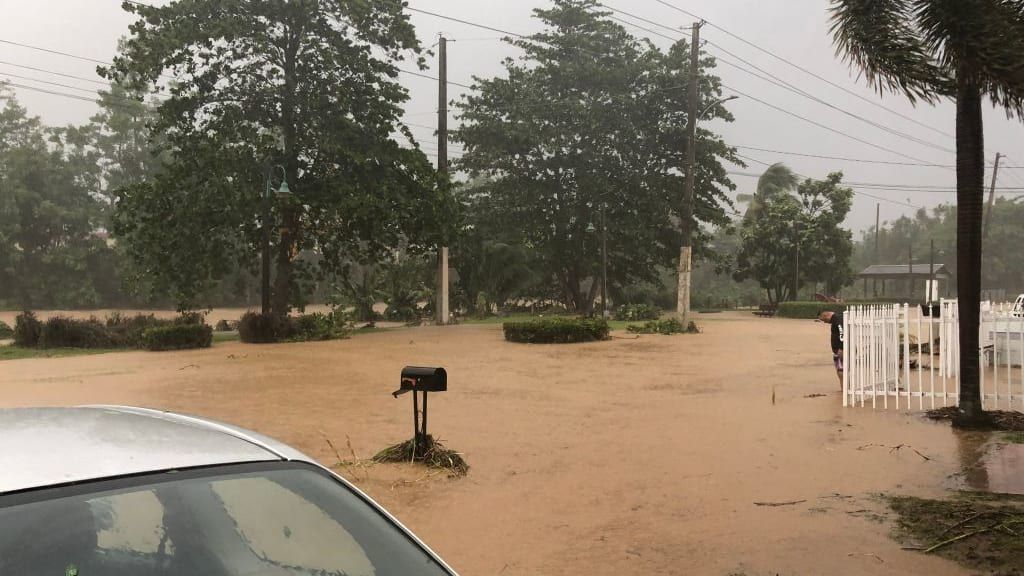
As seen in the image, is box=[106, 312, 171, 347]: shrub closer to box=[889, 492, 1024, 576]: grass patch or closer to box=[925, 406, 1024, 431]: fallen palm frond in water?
box=[925, 406, 1024, 431]: fallen palm frond in water

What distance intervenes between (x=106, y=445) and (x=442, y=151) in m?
30.3

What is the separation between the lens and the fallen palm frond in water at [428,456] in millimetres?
7688

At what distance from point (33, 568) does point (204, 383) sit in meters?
13.9

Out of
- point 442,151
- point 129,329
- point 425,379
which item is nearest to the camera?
point 425,379

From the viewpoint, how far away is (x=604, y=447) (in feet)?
29.5

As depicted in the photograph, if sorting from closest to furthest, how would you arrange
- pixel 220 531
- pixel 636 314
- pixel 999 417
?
pixel 220 531, pixel 999 417, pixel 636 314

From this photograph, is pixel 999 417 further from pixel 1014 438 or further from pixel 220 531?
pixel 220 531

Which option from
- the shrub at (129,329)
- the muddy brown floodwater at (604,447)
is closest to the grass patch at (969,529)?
the muddy brown floodwater at (604,447)

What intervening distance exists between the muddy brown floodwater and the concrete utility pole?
12.6m

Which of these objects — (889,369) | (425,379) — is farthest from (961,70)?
(425,379)

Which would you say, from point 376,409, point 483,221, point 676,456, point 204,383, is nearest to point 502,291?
point 483,221

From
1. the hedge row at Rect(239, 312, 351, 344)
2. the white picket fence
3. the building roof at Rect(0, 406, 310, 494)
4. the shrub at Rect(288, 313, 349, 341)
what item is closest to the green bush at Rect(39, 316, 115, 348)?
the hedge row at Rect(239, 312, 351, 344)

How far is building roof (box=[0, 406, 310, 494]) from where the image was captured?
1.65m

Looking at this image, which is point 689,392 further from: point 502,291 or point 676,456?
point 502,291
